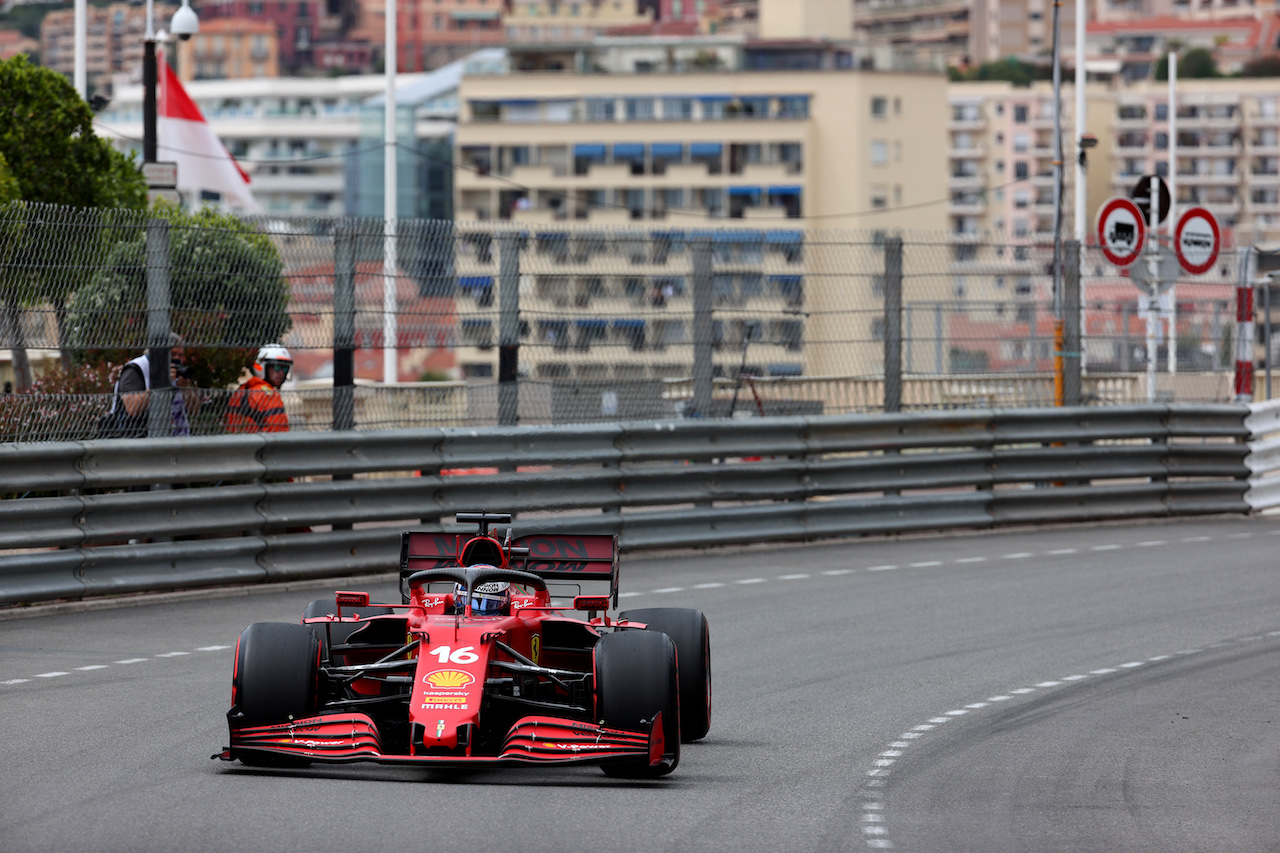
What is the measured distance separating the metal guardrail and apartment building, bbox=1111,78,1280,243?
112244 mm

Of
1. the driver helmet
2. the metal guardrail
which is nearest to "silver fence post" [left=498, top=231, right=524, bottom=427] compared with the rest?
the metal guardrail

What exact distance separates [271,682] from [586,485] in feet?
24.0

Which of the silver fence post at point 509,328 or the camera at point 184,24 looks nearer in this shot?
the silver fence post at point 509,328

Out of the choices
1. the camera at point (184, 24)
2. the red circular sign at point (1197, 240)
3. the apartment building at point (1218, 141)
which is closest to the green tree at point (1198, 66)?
the apartment building at point (1218, 141)

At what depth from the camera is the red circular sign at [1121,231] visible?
56.0 feet

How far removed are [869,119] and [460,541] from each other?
82.9 metres

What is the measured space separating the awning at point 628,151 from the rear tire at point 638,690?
275ft

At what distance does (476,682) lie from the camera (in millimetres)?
6852

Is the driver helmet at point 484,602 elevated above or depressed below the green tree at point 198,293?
below

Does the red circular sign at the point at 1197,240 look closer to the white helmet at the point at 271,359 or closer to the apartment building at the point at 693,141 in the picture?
the white helmet at the point at 271,359

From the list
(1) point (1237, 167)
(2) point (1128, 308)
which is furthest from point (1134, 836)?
(1) point (1237, 167)

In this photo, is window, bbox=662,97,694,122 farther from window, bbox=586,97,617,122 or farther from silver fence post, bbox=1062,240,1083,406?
silver fence post, bbox=1062,240,1083,406

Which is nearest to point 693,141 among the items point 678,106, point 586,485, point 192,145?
point 678,106

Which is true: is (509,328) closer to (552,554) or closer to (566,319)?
(566,319)
